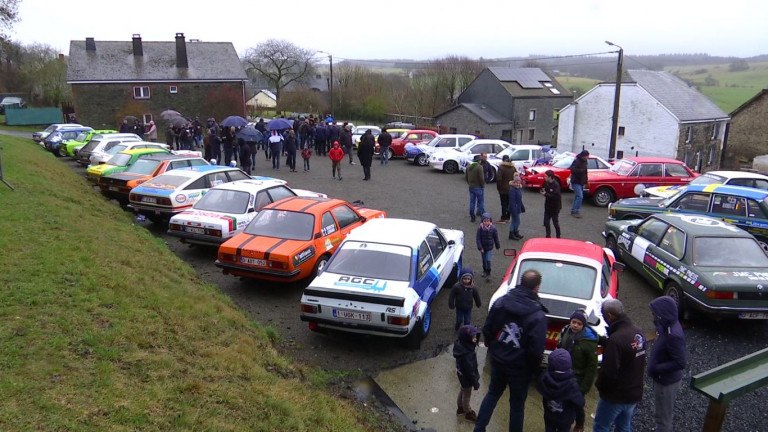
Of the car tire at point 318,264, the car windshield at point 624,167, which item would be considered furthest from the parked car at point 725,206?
the car tire at point 318,264

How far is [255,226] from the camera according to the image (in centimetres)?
939

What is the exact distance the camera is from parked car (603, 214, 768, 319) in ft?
24.9

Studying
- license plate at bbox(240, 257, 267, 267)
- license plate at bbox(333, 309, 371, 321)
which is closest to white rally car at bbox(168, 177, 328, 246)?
license plate at bbox(240, 257, 267, 267)

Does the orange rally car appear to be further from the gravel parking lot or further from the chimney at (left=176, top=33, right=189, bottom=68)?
the chimney at (left=176, top=33, right=189, bottom=68)

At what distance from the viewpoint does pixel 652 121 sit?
120 ft

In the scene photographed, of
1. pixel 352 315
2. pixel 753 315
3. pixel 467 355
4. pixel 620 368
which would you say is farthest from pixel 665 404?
pixel 352 315

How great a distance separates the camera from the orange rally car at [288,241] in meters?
8.55

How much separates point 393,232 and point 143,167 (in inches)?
354

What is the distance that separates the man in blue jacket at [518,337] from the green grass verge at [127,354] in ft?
5.01

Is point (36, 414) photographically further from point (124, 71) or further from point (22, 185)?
point (124, 71)

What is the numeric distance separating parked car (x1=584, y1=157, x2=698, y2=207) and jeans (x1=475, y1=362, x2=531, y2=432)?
518 inches

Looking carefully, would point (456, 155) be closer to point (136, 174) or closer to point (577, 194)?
point (577, 194)

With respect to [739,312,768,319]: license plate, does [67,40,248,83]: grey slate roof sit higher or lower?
higher

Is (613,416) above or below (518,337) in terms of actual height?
below
